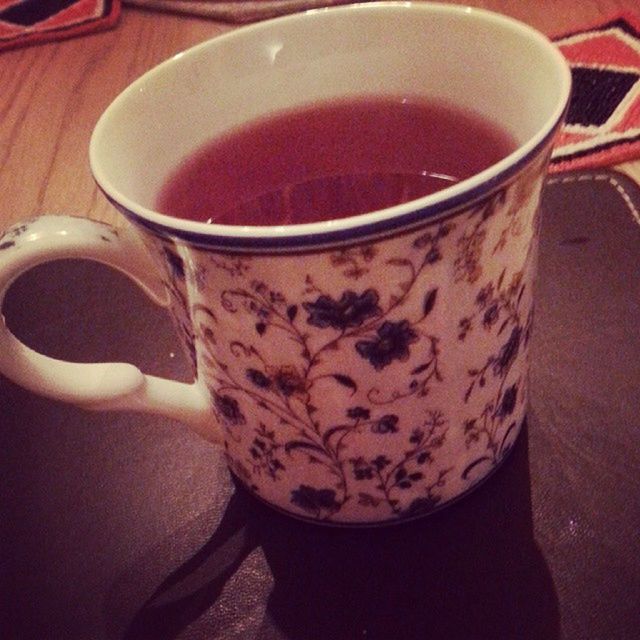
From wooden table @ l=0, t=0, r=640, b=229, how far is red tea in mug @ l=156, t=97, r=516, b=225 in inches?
9.5

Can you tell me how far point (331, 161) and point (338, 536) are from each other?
0.67 feet

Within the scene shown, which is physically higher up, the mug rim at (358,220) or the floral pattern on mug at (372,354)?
the mug rim at (358,220)

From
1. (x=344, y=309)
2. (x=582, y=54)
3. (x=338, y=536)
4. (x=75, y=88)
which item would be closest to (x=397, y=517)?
(x=338, y=536)

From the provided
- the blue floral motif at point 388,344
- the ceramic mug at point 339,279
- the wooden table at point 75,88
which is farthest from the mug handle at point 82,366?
the wooden table at point 75,88

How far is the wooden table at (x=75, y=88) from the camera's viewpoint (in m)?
0.71

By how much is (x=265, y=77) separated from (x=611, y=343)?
0.83 feet

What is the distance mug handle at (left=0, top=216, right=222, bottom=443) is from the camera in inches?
13.2

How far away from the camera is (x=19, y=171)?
→ 0.75 metres

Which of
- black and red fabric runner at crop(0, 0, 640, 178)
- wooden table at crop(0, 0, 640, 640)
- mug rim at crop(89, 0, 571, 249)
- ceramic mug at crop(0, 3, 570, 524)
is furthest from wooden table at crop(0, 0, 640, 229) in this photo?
mug rim at crop(89, 0, 571, 249)

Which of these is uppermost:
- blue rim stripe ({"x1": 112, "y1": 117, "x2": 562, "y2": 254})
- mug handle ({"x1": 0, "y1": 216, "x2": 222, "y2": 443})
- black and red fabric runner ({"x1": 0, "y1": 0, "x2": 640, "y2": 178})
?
blue rim stripe ({"x1": 112, "y1": 117, "x2": 562, "y2": 254})

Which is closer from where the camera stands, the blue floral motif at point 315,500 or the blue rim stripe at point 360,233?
the blue rim stripe at point 360,233

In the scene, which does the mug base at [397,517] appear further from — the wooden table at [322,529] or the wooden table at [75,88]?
the wooden table at [75,88]

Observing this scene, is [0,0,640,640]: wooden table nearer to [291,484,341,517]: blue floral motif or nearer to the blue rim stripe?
[291,484,341,517]: blue floral motif

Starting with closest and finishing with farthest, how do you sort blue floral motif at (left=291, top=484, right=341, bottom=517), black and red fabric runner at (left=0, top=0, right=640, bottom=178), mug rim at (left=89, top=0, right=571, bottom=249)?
mug rim at (left=89, top=0, right=571, bottom=249)
blue floral motif at (left=291, top=484, right=341, bottom=517)
black and red fabric runner at (left=0, top=0, right=640, bottom=178)
